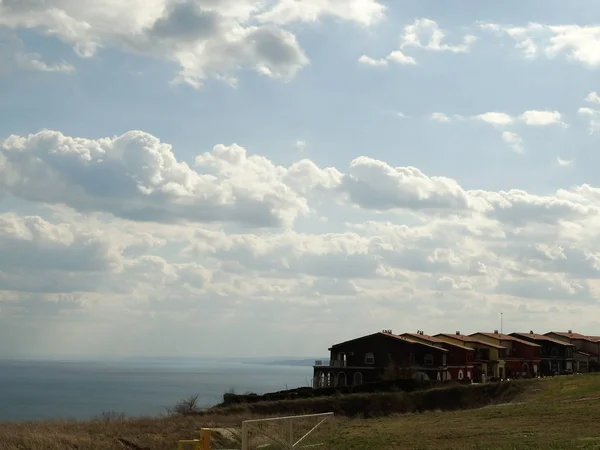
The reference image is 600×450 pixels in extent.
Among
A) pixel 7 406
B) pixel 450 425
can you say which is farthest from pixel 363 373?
pixel 7 406

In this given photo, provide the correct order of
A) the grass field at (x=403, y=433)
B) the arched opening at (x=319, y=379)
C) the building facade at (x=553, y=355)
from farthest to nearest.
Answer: the building facade at (x=553, y=355) < the arched opening at (x=319, y=379) < the grass field at (x=403, y=433)

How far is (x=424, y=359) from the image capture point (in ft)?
318

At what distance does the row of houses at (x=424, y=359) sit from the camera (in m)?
96.1

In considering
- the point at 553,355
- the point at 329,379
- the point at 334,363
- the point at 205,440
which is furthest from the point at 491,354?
the point at 205,440

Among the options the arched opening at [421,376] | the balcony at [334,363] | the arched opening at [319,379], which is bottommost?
the arched opening at [319,379]

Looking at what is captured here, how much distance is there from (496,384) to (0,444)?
180 ft

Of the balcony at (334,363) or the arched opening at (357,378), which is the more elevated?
the balcony at (334,363)

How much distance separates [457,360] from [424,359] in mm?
5690

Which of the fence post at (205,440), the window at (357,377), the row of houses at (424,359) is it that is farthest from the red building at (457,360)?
the fence post at (205,440)

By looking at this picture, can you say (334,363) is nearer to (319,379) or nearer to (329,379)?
(329,379)

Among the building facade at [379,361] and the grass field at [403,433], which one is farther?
the building facade at [379,361]

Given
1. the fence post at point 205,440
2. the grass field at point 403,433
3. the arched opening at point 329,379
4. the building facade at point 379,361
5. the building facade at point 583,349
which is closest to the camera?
the fence post at point 205,440

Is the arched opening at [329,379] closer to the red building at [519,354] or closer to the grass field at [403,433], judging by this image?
the red building at [519,354]

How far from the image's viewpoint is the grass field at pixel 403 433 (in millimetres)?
29734
